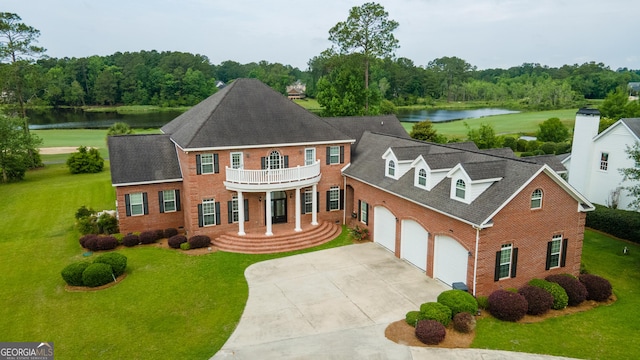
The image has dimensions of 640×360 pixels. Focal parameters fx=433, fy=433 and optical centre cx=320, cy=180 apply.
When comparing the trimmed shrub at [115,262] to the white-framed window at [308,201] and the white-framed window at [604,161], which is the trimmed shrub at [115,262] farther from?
the white-framed window at [604,161]

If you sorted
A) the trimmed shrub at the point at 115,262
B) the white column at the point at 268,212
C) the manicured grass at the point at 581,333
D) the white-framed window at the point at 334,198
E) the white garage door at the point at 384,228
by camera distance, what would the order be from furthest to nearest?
the white-framed window at the point at 334,198 → the white column at the point at 268,212 → the white garage door at the point at 384,228 → the trimmed shrub at the point at 115,262 → the manicured grass at the point at 581,333

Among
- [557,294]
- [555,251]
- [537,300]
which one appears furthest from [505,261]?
[555,251]

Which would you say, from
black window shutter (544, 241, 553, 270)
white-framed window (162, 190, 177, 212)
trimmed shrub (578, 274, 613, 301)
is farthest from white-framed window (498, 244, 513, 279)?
white-framed window (162, 190, 177, 212)

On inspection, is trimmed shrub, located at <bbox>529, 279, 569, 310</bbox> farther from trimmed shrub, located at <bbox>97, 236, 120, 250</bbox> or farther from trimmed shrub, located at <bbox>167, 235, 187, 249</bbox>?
trimmed shrub, located at <bbox>97, 236, 120, 250</bbox>

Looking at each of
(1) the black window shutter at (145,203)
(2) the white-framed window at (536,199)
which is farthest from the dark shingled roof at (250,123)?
(2) the white-framed window at (536,199)

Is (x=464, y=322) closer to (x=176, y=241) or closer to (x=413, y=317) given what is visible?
(x=413, y=317)

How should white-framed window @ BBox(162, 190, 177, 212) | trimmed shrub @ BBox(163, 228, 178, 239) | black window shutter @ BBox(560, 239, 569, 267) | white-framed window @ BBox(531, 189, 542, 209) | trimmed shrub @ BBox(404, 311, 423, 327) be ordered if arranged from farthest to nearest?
white-framed window @ BBox(162, 190, 177, 212), trimmed shrub @ BBox(163, 228, 178, 239), black window shutter @ BBox(560, 239, 569, 267), white-framed window @ BBox(531, 189, 542, 209), trimmed shrub @ BBox(404, 311, 423, 327)
